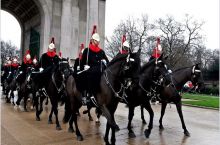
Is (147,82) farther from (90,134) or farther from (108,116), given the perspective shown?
(108,116)

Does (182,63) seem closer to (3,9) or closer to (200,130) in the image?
(3,9)

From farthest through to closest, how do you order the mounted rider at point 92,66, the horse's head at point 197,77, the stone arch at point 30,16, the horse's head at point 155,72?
the stone arch at point 30,16
the horse's head at point 197,77
the horse's head at point 155,72
the mounted rider at point 92,66

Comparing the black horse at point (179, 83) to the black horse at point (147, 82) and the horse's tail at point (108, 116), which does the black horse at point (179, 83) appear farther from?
the horse's tail at point (108, 116)

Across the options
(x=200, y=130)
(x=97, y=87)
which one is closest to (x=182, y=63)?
(x=200, y=130)

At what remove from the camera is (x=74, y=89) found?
8844 millimetres

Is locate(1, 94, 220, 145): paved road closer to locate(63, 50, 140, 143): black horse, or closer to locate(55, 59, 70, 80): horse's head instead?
locate(63, 50, 140, 143): black horse

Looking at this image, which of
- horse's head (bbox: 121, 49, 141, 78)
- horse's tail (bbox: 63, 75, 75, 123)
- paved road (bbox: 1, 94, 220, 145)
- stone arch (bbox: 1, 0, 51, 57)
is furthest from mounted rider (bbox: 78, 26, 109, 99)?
stone arch (bbox: 1, 0, 51, 57)

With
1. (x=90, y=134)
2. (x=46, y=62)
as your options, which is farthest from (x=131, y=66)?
(x=46, y=62)

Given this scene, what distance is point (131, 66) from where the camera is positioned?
675 cm

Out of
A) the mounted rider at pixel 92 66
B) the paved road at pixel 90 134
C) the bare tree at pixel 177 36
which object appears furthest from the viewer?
the bare tree at pixel 177 36

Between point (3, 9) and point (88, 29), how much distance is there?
13940mm

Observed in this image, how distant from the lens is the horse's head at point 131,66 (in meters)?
6.75

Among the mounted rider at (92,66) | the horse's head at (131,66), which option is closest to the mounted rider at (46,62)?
the mounted rider at (92,66)

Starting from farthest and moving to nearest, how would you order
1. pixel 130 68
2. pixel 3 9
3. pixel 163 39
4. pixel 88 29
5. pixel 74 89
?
pixel 163 39 < pixel 3 9 < pixel 88 29 < pixel 74 89 < pixel 130 68
